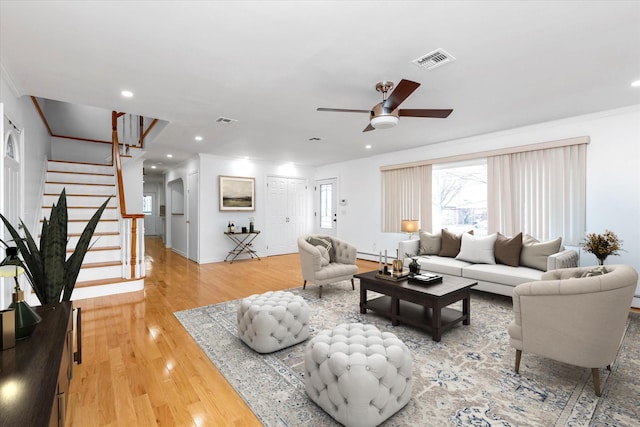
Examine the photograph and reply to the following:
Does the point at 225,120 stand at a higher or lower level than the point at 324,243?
higher

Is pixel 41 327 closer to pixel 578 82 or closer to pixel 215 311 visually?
pixel 215 311

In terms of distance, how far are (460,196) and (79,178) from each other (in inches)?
291

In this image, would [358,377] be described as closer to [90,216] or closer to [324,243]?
[324,243]

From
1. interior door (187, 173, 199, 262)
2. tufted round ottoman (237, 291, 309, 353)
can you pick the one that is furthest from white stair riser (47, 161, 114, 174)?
tufted round ottoman (237, 291, 309, 353)

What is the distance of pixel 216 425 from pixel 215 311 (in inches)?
78.1

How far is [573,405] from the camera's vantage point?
6.23 feet

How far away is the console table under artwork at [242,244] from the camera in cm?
718

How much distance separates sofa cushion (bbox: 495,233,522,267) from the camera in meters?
4.12

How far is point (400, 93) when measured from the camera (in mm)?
2600

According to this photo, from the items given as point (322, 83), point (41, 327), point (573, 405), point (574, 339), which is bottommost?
point (573, 405)

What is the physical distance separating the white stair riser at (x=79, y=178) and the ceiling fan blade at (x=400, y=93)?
580 centimetres

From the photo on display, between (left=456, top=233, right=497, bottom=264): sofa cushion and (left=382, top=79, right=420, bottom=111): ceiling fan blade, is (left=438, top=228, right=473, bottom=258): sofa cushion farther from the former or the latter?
(left=382, top=79, right=420, bottom=111): ceiling fan blade

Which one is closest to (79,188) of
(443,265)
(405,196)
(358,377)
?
(358,377)

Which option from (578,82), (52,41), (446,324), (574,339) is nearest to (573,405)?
(574,339)
